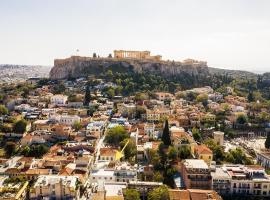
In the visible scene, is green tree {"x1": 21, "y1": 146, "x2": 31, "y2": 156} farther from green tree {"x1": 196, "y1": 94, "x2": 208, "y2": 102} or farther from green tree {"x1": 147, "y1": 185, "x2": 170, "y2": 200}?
green tree {"x1": 196, "y1": 94, "x2": 208, "y2": 102}

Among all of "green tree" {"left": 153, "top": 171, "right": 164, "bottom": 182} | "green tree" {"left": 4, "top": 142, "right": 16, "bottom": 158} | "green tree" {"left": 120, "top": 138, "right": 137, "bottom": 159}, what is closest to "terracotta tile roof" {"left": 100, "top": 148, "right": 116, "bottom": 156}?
"green tree" {"left": 120, "top": 138, "right": 137, "bottom": 159}

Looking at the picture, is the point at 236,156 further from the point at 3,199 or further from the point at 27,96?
the point at 27,96

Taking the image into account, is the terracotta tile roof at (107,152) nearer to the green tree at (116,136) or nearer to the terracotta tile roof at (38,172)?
the green tree at (116,136)

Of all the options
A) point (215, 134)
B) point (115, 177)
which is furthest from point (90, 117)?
point (115, 177)

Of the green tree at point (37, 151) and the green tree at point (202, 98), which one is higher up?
the green tree at point (202, 98)

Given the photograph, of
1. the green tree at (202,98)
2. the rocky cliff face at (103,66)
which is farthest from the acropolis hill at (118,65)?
the green tree at (202,98)

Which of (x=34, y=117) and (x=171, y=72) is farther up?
(x=171, y=72)
